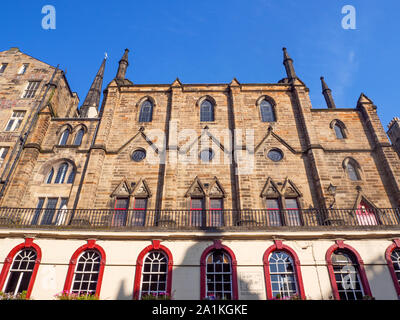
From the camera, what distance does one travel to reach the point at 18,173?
17.4 m

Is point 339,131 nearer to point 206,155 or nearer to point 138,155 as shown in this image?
point 206,155

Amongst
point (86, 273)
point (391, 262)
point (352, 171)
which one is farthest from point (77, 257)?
point (352, 171)

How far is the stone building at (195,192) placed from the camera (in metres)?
12.2

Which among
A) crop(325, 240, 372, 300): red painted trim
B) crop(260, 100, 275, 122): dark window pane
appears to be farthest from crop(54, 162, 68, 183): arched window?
crop(325, 240, 372, 300): red painted trim

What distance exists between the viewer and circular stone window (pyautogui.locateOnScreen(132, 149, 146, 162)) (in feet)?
61.4

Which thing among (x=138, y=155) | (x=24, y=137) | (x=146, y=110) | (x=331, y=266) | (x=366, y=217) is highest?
(x=146, y=110)

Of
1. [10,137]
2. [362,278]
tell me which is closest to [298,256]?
[362,278]

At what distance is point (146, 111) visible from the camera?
2144 centimetres

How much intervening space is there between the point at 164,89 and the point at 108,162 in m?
7.77

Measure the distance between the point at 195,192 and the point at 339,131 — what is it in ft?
38.7

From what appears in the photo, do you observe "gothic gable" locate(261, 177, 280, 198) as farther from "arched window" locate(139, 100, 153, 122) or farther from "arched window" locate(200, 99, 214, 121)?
"arched window" locate(139, 100, 153, 122)

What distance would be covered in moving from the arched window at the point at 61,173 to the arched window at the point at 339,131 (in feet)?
63.5

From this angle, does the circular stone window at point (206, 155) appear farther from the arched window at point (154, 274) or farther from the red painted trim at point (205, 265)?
the arched window at point (154, 274)

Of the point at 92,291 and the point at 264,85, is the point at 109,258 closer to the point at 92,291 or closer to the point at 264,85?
the point at 92,291
